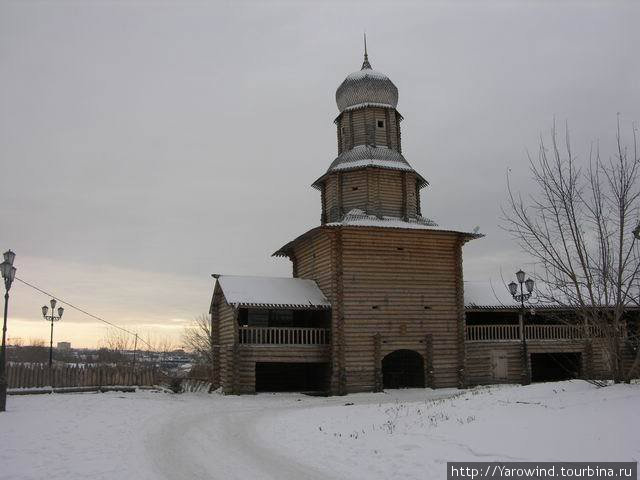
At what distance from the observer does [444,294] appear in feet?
97.4

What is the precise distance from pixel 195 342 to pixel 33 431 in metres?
62.6

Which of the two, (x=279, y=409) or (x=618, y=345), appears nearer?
(x=618, y=345)

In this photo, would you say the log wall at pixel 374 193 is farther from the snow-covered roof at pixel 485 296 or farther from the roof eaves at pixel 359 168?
→ the snow-covered roof at pixel 485 296

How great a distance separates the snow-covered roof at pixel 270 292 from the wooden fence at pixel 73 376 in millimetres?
5660

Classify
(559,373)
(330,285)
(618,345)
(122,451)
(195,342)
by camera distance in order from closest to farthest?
(122,451) → (618,345) → (330,285) → (559,373) → (195,342)

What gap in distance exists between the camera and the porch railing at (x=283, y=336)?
27891 millimetres

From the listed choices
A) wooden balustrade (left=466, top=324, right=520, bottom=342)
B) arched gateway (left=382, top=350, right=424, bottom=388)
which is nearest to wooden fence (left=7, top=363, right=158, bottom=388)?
arched gateway (left=382, top=350, right=424, bottom=388)

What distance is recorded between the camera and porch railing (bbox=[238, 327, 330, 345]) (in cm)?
2789

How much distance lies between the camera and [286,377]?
32.5 meters

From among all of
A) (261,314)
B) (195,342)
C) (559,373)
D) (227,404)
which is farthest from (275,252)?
(195,342)

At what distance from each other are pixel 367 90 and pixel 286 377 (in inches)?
647

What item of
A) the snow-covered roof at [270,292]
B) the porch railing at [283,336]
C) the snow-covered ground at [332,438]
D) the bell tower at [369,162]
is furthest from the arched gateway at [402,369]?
the snow-covered ground at [332,438]

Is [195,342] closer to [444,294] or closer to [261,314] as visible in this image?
[261,314]

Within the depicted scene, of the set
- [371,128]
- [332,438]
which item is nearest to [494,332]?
[371,128]
